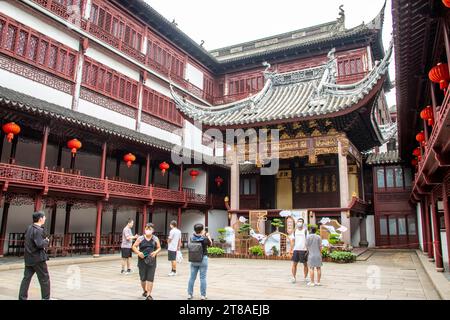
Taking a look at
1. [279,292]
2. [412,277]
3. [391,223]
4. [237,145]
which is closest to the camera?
[279,292]

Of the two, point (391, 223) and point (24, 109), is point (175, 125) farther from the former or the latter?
point (391, 223)

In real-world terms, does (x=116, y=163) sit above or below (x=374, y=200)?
above

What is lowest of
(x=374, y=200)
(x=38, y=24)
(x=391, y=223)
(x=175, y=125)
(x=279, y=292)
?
(x=279, y=292)

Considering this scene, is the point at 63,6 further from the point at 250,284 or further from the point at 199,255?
the point at 199,255

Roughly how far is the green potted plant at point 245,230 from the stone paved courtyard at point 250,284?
12.1ft

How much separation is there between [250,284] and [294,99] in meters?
10.8

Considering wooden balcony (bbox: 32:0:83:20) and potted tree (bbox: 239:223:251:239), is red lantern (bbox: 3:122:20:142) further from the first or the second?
potted tree (bbox: 239:223:251:239)

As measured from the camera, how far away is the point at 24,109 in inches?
492

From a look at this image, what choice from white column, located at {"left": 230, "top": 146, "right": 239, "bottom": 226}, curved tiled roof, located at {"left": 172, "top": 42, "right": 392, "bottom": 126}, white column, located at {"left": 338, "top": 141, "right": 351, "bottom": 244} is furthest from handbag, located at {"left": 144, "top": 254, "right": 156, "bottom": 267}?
white column, located at {"left": 230, "top": 146, "right": 239, "bottom": 226}

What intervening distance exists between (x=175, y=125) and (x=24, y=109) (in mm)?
12411

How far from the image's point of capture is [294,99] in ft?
57.1

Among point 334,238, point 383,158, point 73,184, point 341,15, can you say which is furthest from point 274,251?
point 341,15
